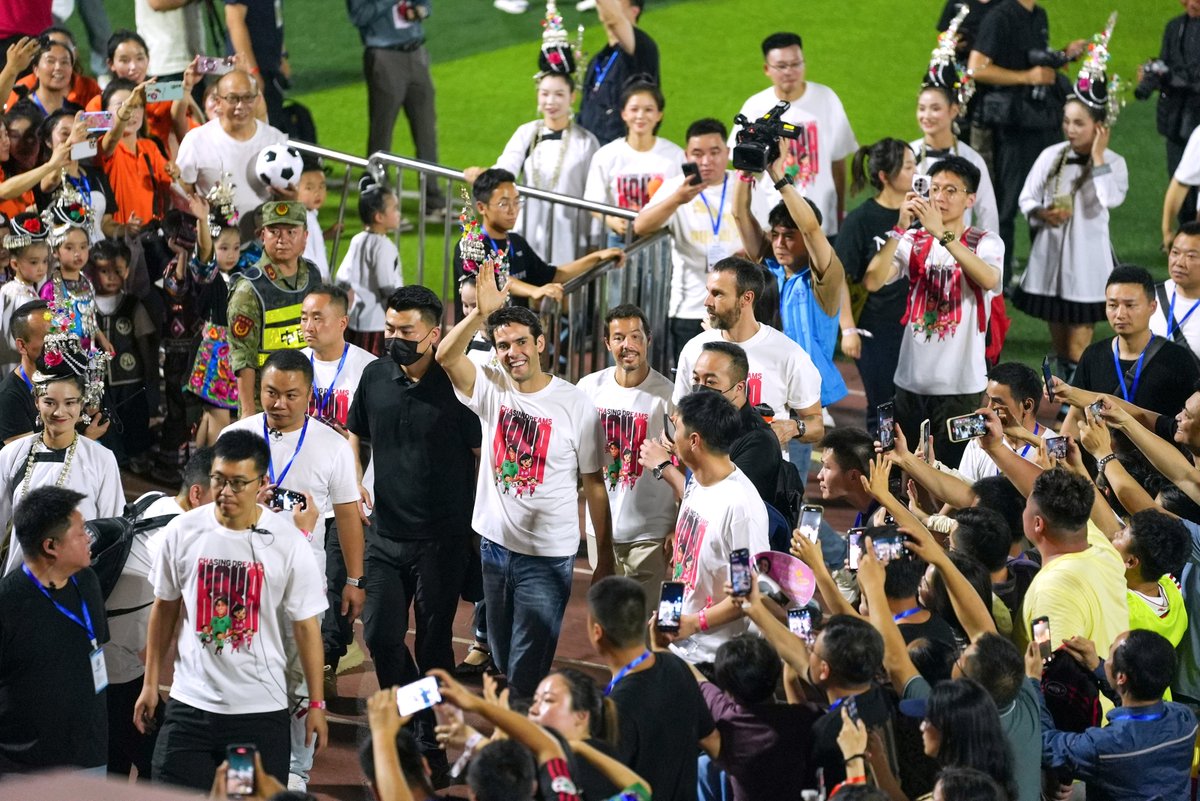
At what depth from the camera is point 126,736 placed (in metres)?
6.00

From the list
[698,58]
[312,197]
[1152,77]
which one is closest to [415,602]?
[312,197]

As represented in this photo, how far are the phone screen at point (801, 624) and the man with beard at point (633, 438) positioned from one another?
4.48 feet

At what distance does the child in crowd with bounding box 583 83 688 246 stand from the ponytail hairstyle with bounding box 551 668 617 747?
4.85 meters

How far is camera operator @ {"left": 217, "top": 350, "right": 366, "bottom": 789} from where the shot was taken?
638 centimetres

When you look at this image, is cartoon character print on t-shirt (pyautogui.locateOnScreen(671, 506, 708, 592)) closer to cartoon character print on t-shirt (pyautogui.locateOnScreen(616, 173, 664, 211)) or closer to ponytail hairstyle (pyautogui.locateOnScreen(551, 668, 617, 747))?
ponytail hairstyle (pyautogui.locateOnScreen(551, 668, 617, 747))

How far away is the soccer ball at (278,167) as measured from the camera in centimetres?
899

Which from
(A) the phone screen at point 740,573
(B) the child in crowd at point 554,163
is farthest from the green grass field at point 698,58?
(A) the phone screen at point 740,573

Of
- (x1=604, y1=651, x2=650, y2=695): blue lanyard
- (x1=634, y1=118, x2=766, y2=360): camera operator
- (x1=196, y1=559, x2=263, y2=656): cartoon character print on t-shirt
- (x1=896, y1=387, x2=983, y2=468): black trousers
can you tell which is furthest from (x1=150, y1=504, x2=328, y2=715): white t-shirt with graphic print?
(x1=896, y1=387, x2=983, y2=468): black trousers

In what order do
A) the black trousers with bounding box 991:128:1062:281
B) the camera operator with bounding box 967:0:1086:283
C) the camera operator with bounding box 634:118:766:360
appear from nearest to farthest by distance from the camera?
1. the camera operator with bounding box 634:118:766:360
2. the camera operator with bounding box 967:0:1086:283
3. the black trousers with bounding box 991:128:1062:281

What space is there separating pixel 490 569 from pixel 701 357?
3.94ft

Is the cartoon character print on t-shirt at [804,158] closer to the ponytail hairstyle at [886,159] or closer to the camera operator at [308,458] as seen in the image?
the ponytail hairstyle at [886,159]

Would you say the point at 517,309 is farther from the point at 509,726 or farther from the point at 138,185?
the point at 138,185

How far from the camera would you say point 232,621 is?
18.1 feet

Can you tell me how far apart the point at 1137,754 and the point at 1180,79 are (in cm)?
760
